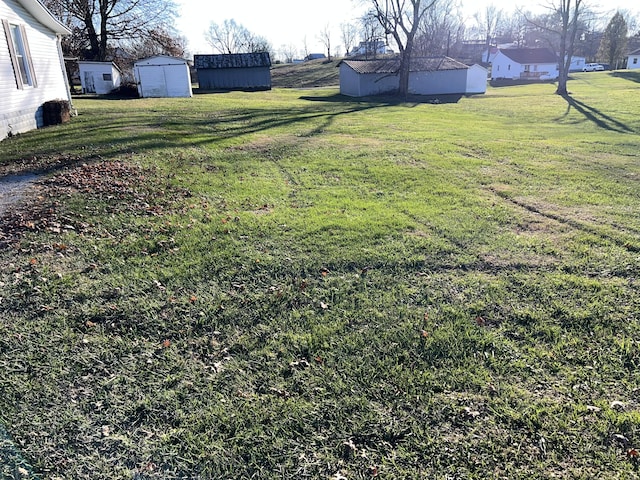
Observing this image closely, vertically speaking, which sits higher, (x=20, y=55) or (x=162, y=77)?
(x=162, y=77)

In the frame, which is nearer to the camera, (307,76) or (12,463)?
(12,463)

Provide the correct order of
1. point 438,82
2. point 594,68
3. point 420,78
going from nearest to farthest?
point 420,78, point 438,82, point 594,68

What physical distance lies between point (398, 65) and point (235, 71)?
53.2ft

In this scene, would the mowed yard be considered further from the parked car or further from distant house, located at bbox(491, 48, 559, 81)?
the parked car

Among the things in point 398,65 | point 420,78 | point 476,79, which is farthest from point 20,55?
point 476,79

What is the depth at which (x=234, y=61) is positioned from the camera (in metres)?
43.6

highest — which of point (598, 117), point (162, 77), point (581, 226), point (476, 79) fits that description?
point (162, 77)

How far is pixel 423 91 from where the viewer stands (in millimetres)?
40344

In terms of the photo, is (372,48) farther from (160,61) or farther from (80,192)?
(80,192)

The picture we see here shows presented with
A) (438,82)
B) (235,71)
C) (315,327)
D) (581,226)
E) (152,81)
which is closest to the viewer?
(315,327)

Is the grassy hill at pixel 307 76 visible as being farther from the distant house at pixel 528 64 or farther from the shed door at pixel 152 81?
the shed door at pixel 152 81

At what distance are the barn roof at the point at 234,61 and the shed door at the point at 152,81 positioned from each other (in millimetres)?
14835

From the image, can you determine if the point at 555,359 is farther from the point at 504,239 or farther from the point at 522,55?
the point at 522,55

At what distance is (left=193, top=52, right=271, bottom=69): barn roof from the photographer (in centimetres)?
4312
